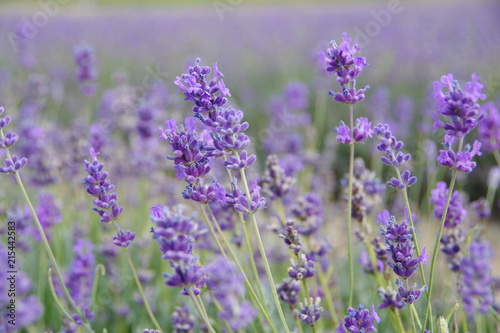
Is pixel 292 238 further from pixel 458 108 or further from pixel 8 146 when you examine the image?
Result: pixel 8 146

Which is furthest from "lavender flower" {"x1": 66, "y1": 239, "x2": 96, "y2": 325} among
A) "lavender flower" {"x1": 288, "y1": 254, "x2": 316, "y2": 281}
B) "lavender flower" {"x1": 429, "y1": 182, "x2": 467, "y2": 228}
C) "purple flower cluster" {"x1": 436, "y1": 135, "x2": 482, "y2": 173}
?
"purple flower cluster" {"x1": 436, "y1": 135, "x2": 482, "y2": 173}

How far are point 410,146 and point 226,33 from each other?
6.74 meters

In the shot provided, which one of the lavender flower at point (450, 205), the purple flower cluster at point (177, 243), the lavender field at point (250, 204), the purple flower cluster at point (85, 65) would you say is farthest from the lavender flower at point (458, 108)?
the purple flower cluster at point (85, 65)

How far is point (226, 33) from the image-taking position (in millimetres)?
11383

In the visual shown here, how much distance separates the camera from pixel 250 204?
4.57ft

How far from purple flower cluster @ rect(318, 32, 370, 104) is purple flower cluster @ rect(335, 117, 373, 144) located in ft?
0.24

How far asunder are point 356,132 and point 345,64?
0.63 ft

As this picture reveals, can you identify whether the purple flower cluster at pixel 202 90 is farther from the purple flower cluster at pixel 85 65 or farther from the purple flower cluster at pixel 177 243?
the purple flower cluster at pixel 85 65

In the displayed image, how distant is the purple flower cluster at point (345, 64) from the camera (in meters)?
1.44

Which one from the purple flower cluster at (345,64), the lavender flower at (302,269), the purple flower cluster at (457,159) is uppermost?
the purple flower cluster at (345,64)

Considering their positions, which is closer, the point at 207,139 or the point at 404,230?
the point at 404,230

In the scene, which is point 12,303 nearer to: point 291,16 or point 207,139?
point 207,139

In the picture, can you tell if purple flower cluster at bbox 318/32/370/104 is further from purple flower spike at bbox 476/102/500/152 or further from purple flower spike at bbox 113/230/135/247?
purple flower spike at bbox 476/102/500/152

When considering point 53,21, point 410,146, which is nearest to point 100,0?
point 53,21
